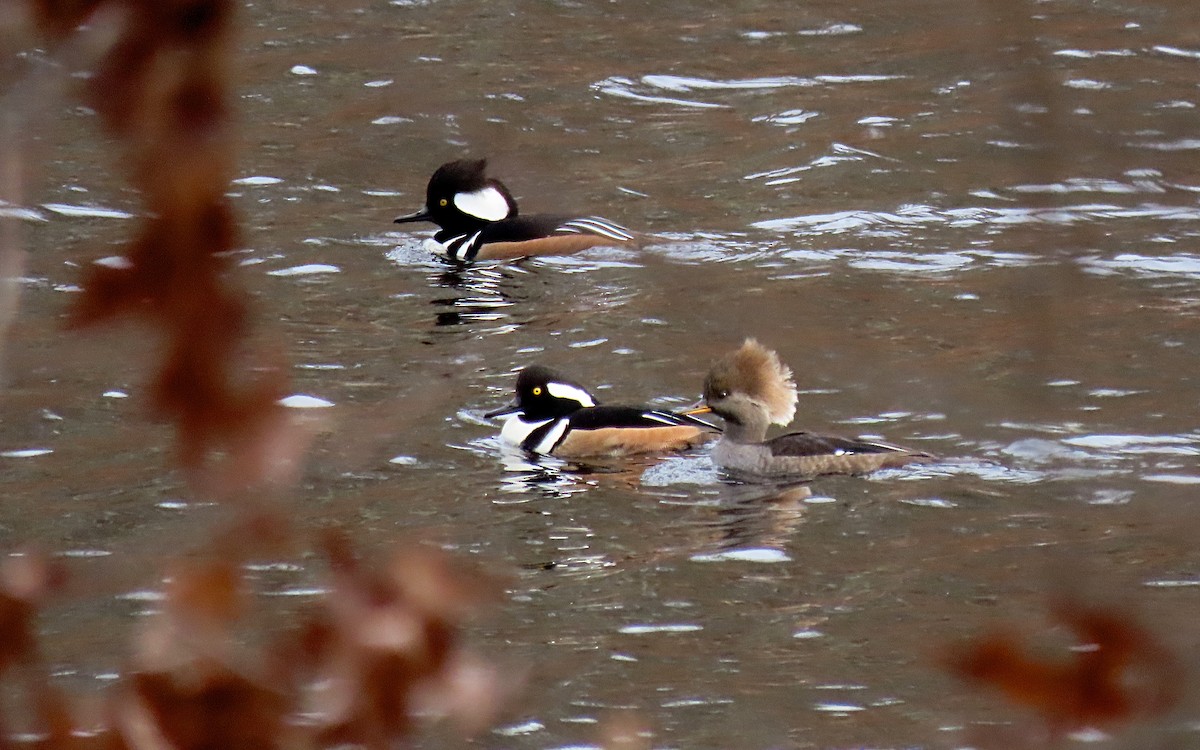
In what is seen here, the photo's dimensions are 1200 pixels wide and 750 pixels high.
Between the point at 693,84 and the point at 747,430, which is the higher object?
the point at 693,84

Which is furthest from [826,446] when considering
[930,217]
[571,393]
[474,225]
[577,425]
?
[474,225]

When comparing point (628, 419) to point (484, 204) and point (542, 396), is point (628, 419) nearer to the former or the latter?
point (542, 396)

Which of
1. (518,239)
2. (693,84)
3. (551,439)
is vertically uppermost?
(693,84)

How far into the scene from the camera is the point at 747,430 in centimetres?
862

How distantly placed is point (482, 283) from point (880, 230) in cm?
272

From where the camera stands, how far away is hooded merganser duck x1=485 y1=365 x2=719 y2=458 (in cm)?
882

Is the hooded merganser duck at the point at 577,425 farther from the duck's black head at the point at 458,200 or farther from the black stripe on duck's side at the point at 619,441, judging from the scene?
the duck's black head at the point at 458,200

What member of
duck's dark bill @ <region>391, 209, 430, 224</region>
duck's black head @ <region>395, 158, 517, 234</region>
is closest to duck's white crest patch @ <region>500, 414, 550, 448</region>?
duck's black head @ <region>395, 158, 517, 234</region>

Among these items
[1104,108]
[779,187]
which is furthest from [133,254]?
[779,187]

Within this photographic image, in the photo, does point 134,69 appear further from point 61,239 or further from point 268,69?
point 268,69

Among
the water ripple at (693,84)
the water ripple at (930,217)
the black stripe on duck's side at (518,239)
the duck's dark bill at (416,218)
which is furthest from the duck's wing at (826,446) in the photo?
the water ripple at (693,84)

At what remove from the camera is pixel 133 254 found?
1.75m

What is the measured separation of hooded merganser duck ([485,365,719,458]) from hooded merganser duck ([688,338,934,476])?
0.74 feet

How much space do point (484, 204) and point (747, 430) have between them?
5127 millimetres
